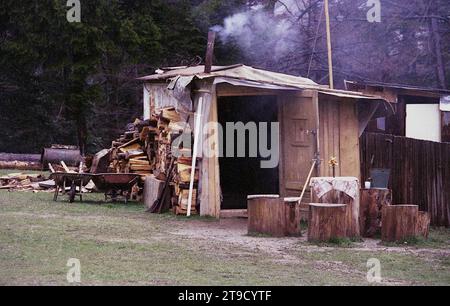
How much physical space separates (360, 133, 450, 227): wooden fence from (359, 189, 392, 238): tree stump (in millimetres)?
2001

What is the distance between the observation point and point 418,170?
50.4 feet

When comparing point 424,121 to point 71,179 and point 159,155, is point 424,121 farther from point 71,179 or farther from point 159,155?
point 71,179

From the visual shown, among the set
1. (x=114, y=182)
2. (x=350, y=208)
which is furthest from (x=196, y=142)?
(x=350, y=208)

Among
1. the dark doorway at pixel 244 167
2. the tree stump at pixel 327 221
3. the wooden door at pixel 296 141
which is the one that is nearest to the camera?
the tree stump at pixel 327 221

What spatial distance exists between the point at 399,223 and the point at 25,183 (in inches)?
482

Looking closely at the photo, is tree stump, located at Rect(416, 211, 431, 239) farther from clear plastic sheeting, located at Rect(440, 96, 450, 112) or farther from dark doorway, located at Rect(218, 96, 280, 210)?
clear plastic sheeting, located at Rect(440, 96, 450, 112)

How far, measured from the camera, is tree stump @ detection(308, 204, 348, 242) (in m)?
12.2

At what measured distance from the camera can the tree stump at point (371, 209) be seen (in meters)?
13.4

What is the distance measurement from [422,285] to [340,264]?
159 centimetres

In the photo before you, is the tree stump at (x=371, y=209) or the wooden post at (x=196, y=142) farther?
the wooden post at (x=196, y=142)

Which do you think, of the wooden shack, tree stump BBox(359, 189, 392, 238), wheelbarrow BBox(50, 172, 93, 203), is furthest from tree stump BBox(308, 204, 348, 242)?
wheelbarrow BBox(50, 172, 93, 203)

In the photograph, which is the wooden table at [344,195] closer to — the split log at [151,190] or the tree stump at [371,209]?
the tree stump at [371,209]

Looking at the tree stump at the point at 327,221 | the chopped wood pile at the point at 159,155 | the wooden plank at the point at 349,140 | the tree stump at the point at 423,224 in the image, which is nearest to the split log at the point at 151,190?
the chopped wood pile at the point at 159,155

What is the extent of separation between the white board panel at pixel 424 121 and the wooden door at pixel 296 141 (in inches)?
193
